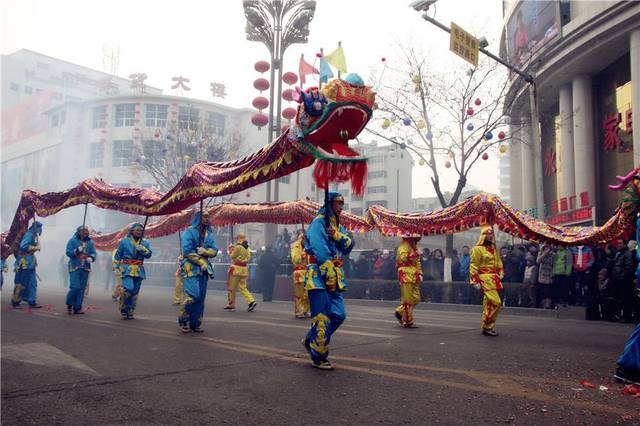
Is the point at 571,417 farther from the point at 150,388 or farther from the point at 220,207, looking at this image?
the point at 220,207

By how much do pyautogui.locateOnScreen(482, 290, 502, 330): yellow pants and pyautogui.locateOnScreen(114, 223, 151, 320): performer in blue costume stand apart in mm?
6536

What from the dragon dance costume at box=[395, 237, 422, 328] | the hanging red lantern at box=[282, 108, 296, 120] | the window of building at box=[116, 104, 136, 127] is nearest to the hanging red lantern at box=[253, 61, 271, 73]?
the hanging red lantern at box=[282, 108, 296, 120]

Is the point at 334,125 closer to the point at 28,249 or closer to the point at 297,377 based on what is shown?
the point at 297,377

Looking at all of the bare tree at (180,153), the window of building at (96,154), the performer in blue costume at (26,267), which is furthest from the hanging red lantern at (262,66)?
the window of building at (96,154)

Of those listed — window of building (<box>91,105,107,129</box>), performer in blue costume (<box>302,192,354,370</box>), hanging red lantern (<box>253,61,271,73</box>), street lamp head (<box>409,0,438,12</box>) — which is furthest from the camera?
window of building (<box>91,105,107,129</box>)

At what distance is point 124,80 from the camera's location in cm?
7344

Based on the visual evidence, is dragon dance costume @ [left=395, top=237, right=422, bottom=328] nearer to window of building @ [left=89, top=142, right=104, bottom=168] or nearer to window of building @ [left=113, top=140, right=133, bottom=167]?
window of building @ [left=113, top=140, right=133, bottom=167]

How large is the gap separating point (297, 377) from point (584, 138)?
901 inches

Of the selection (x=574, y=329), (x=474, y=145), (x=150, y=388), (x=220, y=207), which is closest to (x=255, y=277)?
(x=220, y=207)

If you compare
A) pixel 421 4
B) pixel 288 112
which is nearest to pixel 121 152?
pixel 288 112

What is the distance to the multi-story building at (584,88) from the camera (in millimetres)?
20281

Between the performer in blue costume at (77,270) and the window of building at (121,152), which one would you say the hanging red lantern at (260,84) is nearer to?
the performer in blue costume at (77,270)

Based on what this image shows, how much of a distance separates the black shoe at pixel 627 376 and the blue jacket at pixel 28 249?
12.0 meters

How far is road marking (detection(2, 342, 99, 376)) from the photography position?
230 inches
